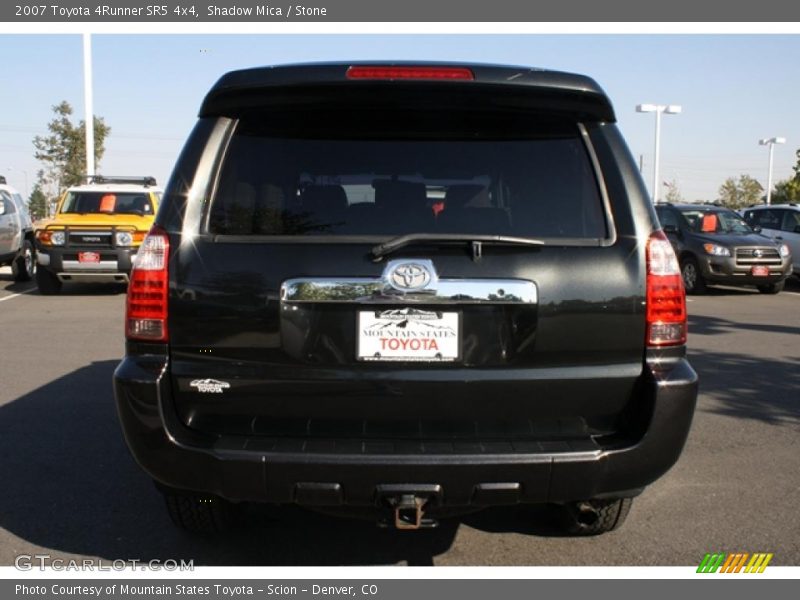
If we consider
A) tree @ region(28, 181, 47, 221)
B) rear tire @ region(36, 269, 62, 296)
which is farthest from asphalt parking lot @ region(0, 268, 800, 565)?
tree @ region(28, 181, 47, 221)

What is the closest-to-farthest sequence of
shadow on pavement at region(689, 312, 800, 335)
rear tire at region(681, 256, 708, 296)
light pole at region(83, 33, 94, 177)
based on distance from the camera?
shadow on pavement at region(689, 312, 800, 335), rear tire at region(681, 256, 708, 296), light pole at region(83, 33, 94, 177)

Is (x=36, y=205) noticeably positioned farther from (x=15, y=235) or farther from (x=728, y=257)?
(x=728, y=257)

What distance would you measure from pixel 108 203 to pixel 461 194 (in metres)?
12.9

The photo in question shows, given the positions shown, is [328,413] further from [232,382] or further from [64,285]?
[64,285]

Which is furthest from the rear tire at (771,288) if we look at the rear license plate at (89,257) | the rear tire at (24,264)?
the rear tire at (24,264)

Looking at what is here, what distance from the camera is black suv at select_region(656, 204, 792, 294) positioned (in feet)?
49.5

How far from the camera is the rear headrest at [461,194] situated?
3.11m

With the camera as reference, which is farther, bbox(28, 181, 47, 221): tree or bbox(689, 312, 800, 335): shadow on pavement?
bbox(28, 181, 47, 221): tree

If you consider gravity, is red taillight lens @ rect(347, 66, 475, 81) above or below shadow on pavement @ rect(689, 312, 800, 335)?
above

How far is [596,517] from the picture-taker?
3775 millimetres

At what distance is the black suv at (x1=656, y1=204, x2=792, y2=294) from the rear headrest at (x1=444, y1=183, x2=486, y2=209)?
40.5 feet

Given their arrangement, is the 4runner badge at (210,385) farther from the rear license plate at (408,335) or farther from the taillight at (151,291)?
the rear license plate at (408,335)

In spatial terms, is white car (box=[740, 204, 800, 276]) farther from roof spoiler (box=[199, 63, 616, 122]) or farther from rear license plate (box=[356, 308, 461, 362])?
rear license plate (box=[356, 308, 461, 362])

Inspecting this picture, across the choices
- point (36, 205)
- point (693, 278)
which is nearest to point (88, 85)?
point (693, 278)
